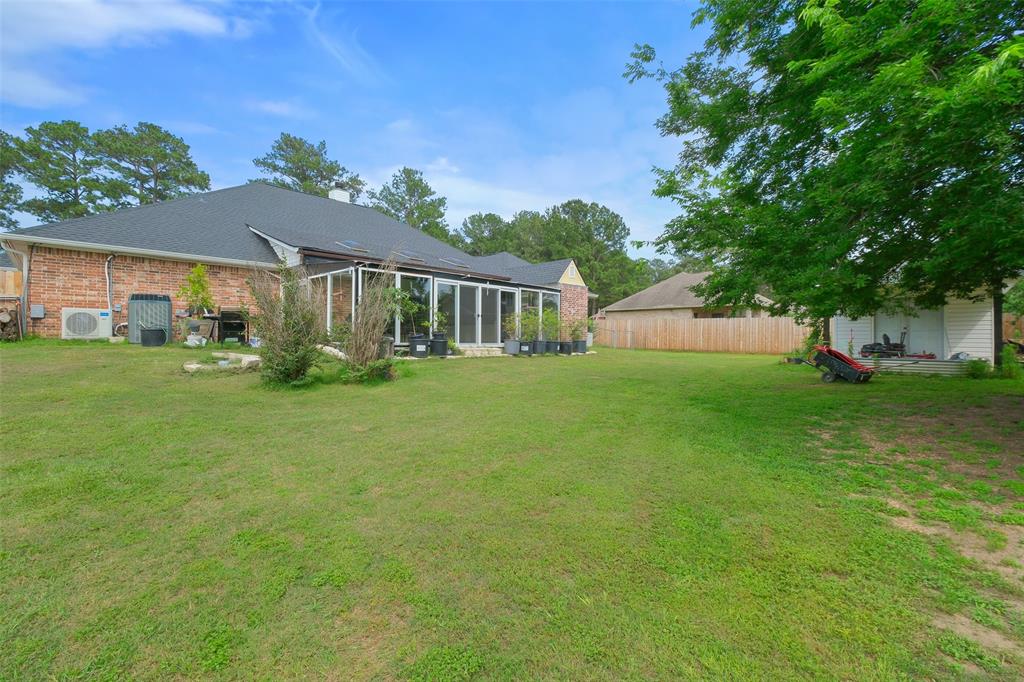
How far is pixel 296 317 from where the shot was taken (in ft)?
21.1

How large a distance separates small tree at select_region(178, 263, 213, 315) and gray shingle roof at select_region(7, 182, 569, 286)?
0.90 meters

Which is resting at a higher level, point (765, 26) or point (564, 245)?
point (564, 245)

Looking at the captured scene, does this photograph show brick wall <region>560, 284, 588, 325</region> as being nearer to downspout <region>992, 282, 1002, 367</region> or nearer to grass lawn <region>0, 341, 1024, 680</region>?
downspout <region>992, 282, 1002, 367</region>

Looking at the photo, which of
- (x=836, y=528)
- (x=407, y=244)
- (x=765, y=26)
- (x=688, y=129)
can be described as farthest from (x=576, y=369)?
(x=407, y=244)

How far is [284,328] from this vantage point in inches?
254

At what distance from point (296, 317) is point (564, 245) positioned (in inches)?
1499

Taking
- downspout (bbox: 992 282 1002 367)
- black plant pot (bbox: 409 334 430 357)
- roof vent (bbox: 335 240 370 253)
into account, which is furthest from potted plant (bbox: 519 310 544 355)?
downspout (bbox: 992 282 1002 367)

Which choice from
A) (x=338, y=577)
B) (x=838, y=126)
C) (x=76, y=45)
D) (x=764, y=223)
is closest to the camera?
(x=338, y=577)

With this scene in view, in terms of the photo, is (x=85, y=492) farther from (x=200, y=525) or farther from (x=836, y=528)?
(x=836, y=528)

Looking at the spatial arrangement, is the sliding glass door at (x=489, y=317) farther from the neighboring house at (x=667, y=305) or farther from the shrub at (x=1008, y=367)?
the neighboring house at (x=667, y=305)

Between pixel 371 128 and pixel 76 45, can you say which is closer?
pixel 76 45

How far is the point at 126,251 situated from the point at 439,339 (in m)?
8.98

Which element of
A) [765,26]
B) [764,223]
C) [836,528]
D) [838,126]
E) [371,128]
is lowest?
[836,528]

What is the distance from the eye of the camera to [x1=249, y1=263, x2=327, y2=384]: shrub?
21.1ft
